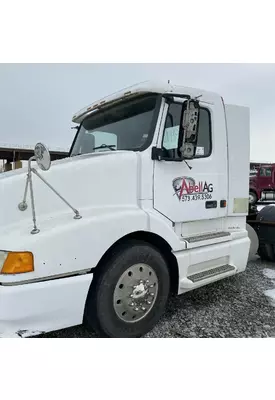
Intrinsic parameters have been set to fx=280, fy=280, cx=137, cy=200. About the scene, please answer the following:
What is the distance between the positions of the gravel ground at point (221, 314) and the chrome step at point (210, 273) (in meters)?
0.42

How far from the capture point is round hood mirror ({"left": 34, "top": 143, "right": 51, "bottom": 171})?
2.13m

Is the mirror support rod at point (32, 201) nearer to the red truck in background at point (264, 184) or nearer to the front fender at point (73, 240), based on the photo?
the front fender at point (73, 240)

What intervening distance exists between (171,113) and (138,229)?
52.6 inches

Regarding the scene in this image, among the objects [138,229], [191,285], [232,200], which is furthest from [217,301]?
[138,229]

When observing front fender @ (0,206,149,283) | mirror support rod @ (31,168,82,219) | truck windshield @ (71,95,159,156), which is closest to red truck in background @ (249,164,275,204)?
truck windshield @ (71,95,159,156)

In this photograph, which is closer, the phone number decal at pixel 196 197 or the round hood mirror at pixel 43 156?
the round hood mirror at pixel 43 156

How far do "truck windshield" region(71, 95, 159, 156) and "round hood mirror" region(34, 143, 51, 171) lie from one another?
107 centimetres

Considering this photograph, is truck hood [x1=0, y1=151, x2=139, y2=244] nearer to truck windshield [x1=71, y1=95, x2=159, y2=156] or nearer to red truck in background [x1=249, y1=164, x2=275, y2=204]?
truck windshield [x1=71, y1=95, x2=159, y2=156]

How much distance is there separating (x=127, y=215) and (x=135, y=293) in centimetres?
74

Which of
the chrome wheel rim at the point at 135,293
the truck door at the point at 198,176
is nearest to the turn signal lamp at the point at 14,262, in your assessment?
the chrome wheel rim at the point at 135,293

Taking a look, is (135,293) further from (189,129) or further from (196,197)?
(189,129)

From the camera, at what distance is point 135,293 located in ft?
8.67

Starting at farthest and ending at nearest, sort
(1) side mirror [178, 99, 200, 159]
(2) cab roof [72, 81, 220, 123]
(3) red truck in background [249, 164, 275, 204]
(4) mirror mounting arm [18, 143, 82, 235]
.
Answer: (3) red truck in background [249, 164, 275, 204], (2) cab roof [72, 81, 220, 123], (1) side mirror [178, 99, 200, 159], (4) mirror mounting arm [18, 143, 82, 235]

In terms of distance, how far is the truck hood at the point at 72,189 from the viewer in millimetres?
2293
